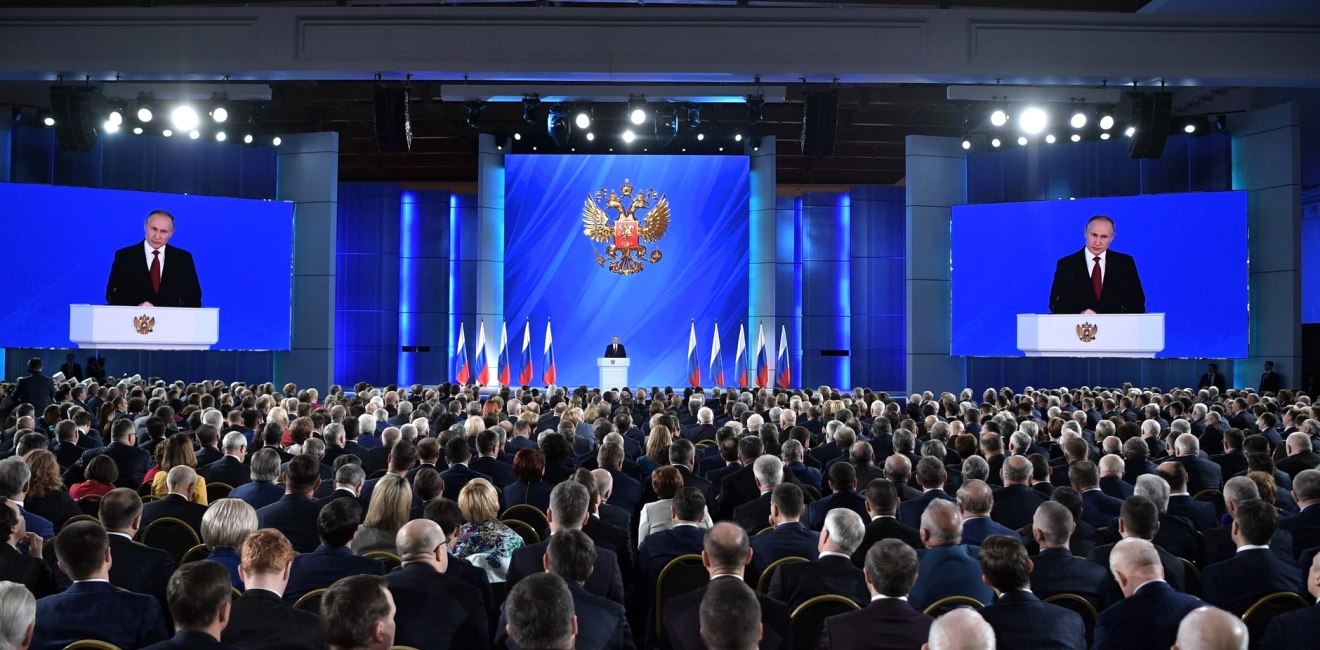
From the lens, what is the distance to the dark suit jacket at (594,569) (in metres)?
4.72

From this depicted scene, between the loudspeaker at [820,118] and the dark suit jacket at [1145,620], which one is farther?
the loudspeaker at [820,118]

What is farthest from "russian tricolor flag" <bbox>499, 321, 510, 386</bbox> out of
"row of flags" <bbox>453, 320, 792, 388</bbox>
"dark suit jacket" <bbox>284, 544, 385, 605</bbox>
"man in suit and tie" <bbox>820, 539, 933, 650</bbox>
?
"man in suit and tie" <bbox>820, 539, 933, 650</bbox>

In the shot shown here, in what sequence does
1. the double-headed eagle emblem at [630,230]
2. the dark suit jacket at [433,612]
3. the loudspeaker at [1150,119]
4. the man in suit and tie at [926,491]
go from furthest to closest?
the double-headed eagle emblem at [630,230], the loudspeaker at [1150,119], the man in suit and tie at [926,491], the dark suit jacket at [433,612]

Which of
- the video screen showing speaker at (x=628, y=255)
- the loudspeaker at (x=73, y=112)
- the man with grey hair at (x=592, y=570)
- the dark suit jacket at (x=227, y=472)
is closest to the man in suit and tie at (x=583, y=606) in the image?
the man with grey hair at (x=592, y=570)

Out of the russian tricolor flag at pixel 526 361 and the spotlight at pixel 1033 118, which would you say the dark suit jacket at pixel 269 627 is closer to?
the spotlight at pixel 1033 118

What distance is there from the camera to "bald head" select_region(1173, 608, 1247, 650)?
266 cm

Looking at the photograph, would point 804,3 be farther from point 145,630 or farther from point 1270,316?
point 145,630

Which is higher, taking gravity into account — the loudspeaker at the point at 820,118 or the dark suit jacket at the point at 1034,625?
the loudspeaker at the point at 820,118

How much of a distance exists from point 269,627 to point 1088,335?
17.0 metres

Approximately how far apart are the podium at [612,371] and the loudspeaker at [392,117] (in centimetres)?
666

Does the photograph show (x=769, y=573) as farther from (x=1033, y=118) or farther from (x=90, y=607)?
(x=1033, y=118)

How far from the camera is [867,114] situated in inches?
827

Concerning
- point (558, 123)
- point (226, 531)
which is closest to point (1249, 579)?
point (226, 531)

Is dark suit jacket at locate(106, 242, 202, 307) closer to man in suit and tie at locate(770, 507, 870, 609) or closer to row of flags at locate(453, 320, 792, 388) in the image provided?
row of flags at locate(453, 320, 792, 388)
